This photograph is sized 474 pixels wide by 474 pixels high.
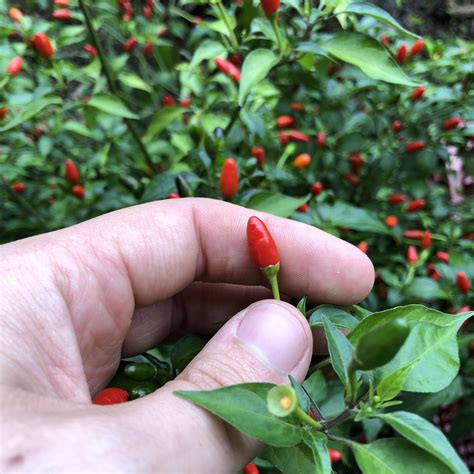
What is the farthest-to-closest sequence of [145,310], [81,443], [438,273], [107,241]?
[438,273] < [145,310] < [107,241] < [81,443]

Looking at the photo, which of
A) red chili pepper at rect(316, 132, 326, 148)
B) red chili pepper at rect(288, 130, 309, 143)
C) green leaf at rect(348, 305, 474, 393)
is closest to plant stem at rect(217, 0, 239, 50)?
red chili pepper at rect(288, 130, 309, 143)

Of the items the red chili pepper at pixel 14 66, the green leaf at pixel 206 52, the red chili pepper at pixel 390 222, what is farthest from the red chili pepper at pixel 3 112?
the red chili pepper at pixel 390 222

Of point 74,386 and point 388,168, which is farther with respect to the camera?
point 388,168

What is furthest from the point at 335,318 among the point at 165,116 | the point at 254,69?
the point at 165,116

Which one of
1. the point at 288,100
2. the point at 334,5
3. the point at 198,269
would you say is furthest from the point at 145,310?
the point at 288,100

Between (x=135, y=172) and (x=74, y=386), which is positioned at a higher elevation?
(x=74, y=386)

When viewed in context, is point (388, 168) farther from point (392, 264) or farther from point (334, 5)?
point (334, 5)

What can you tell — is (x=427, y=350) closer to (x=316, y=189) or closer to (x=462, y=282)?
(x=462, y=282)

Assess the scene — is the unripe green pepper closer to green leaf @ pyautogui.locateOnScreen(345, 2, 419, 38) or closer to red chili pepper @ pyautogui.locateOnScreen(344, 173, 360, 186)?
green leaf @ pyautogui.locateOnScreen(345, 2, 419, 38)
